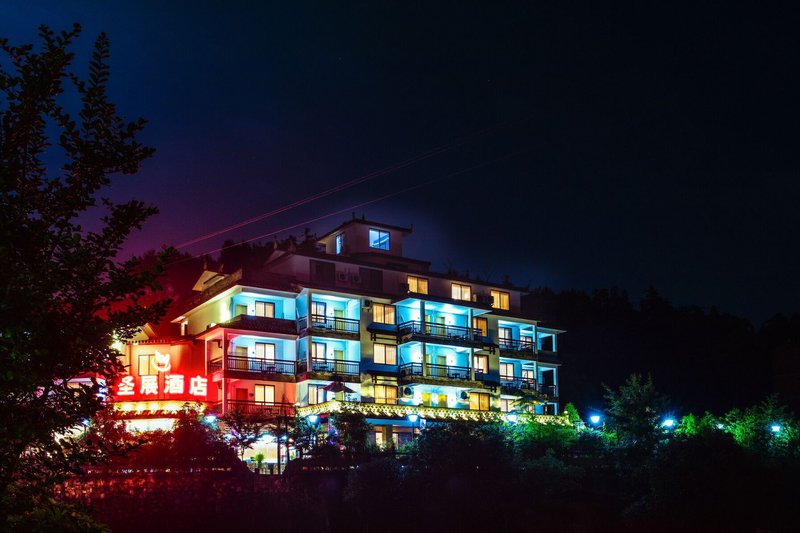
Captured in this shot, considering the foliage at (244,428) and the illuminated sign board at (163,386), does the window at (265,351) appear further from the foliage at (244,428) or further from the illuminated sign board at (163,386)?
the foliage at (244,428)

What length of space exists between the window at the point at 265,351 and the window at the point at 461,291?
1391 centimetres

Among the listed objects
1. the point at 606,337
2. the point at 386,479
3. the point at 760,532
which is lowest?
the point at 760,532

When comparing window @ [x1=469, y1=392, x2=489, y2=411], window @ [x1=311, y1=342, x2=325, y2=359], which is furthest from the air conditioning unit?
window @ [x1=311, y1=342, x2=325, y2=359]

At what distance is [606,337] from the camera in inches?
3063

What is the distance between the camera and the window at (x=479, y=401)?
5912 centimetres

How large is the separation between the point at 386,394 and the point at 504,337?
38.7ft

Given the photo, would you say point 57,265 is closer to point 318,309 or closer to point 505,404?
point 318,309

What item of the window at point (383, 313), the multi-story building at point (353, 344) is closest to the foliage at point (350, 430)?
the multi-story building at point (353, 344)

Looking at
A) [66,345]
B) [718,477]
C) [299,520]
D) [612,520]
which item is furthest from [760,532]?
[66,345]

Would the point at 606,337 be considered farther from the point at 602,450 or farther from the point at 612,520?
the point at 612,520

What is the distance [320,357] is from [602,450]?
670 inches

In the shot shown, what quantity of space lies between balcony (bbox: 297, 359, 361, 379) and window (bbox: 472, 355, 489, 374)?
941cm

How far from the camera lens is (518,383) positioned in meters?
62.8

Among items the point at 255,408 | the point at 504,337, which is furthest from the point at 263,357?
the point at 504,337
